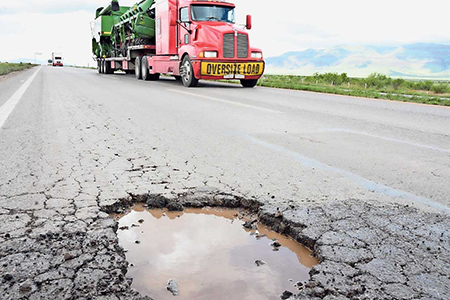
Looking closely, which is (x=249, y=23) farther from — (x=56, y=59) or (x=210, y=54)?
(x=56, y=59)

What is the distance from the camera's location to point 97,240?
2.35 m

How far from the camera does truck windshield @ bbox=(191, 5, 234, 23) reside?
14739 mm

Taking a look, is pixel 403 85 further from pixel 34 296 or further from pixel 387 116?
pixel 34 296

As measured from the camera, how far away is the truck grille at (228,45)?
14.2 metres

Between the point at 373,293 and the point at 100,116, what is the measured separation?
6114 millimetres

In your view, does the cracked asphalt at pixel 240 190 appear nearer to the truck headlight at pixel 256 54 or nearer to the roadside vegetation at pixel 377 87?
the roadside vegetation at pixel 377 87

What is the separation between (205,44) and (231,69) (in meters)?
1.22

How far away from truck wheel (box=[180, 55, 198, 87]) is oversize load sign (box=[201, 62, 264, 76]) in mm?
512

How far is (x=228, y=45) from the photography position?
564 inches

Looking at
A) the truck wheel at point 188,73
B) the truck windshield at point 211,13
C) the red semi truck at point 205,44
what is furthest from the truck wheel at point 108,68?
the truck windshield at point 211,13

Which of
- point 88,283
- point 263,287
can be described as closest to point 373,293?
point 263,287

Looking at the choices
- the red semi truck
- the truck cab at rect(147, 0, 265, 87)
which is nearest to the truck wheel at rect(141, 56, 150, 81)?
the red semi truck

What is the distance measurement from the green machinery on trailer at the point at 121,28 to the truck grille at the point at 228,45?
5328 millimetres

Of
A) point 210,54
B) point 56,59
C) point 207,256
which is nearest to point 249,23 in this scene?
point 210,54
